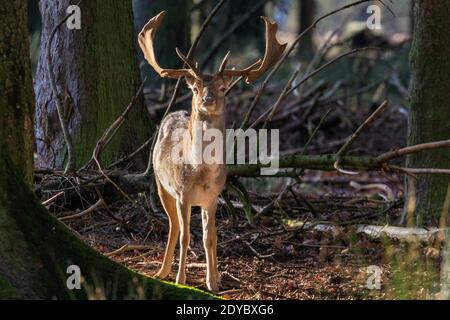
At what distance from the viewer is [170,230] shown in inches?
299

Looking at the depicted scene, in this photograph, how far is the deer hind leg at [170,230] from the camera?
7.52 meters

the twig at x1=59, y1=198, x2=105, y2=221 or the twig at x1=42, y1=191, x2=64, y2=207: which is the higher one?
the twig at x1=42, y1=191, x2=64, y2=207

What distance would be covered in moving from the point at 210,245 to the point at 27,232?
1.75m

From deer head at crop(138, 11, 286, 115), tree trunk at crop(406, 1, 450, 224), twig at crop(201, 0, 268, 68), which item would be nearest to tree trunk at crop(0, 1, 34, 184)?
deer head at crop(138, 11, 286, 115)

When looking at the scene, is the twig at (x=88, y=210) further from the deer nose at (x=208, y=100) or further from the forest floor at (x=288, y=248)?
the deer nose at (x=208, y=100)

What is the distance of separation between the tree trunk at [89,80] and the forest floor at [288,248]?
75 cm

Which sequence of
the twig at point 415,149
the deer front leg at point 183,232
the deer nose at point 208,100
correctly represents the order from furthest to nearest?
the twig at point 415,149 → the deer front leg at point 183,232 → the deer nose at point 208,100

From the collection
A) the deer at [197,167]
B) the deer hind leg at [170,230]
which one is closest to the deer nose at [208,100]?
the deer at [197,167]

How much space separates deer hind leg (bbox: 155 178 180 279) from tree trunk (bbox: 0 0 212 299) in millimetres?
1105

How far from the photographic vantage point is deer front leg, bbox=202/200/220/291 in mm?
7258

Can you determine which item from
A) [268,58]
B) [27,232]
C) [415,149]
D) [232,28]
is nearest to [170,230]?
[268,58]

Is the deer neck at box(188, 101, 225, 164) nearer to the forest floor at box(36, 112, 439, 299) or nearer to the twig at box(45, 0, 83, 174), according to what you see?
the forest floor at box(36, 112, 439, 299)

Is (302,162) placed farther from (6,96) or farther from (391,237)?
(6,96)
